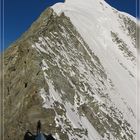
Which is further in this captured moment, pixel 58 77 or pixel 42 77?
pixel 58 77

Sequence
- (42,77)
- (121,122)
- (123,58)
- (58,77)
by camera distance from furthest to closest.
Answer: (123,58) < (121,122) < (58,77) < (42,77)

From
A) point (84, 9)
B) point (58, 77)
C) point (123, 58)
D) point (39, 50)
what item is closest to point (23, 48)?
point (39, 50)

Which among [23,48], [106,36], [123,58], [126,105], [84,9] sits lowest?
[126,105]

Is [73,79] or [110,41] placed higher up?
[110,41]

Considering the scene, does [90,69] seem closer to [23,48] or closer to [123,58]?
[23,48]

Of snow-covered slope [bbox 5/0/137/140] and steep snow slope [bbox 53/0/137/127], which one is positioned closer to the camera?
snow-covered slope [bbox 5/0/137/140]

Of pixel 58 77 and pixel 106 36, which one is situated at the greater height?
pixel 106 36

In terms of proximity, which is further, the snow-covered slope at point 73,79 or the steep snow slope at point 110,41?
the steep snow slope at point 110,41

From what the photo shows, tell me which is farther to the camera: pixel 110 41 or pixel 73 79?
pixel 110 41
